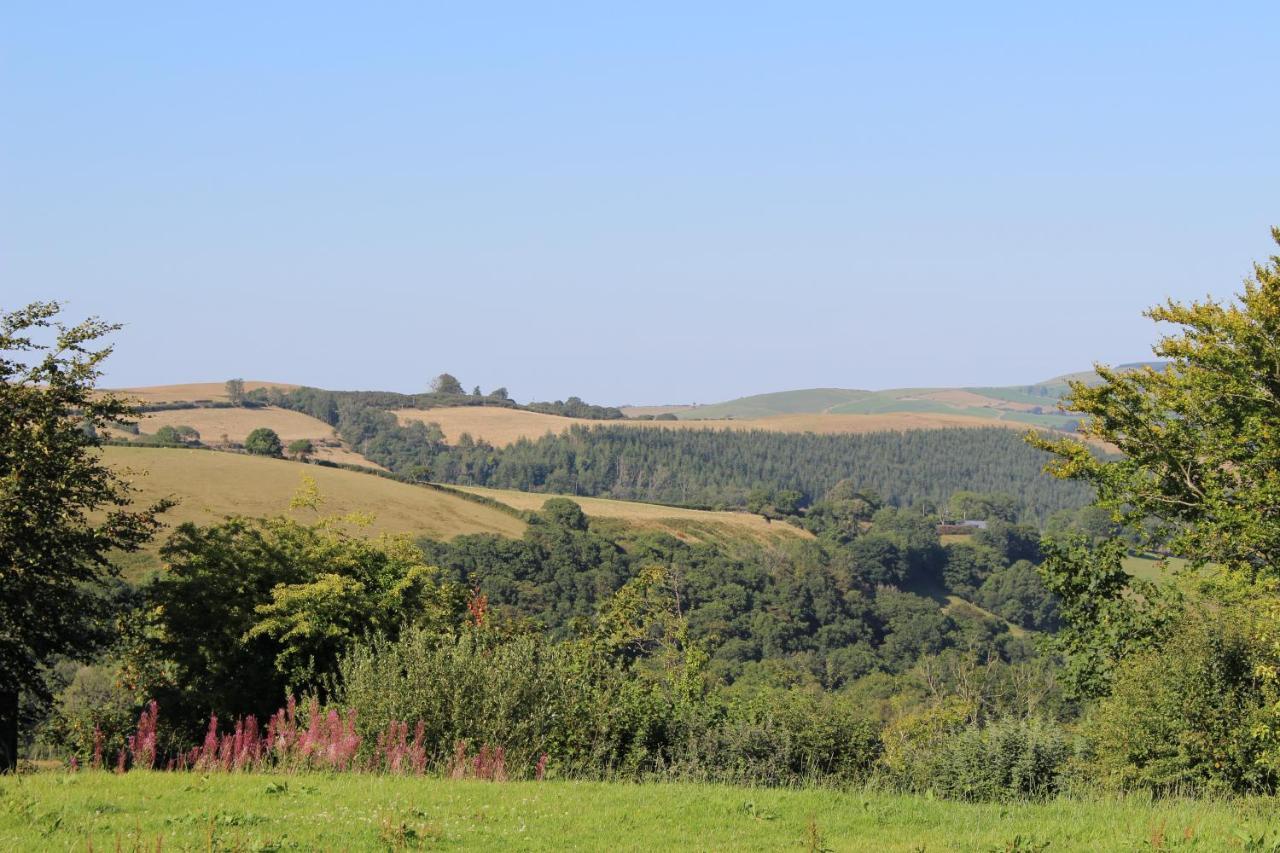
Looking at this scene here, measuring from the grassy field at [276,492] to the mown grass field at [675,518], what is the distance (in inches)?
611

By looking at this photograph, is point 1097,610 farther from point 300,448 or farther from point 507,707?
point 300,448

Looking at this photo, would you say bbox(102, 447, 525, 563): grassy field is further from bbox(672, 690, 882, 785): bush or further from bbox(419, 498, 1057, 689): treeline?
bbox(672, 690, 882, 785): bush

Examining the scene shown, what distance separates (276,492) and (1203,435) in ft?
275

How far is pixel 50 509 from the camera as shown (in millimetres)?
22453

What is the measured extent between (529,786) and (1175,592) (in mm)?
22873

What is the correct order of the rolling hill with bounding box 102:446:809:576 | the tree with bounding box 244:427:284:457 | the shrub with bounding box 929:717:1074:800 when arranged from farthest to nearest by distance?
the tree with bounding box 244:427:284:457, the rolling hill with bounding box 102:446:809:576, the shrub with bounding box 929:717:1074:800

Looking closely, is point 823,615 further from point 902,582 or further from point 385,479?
point 385,479

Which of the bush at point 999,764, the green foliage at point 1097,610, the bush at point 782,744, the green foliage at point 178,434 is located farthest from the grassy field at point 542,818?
the green foliage at point 178,434

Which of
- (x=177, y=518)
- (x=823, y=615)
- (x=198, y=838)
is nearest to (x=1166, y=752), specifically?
(x=198, y=838)

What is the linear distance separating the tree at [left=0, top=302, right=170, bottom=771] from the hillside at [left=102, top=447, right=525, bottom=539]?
61740mm

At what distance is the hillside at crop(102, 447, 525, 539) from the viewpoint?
90562mm

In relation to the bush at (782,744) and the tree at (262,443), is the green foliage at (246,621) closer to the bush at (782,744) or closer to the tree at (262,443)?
the bush at (782,744)

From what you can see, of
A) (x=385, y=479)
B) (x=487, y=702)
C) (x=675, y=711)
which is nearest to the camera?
(x=487, y=702)

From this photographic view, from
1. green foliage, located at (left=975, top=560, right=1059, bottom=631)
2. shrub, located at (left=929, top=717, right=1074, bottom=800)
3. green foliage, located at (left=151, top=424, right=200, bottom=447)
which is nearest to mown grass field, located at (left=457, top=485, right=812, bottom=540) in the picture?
green foliage, located at (left=975, top=560, right=1059, bottom=631)
